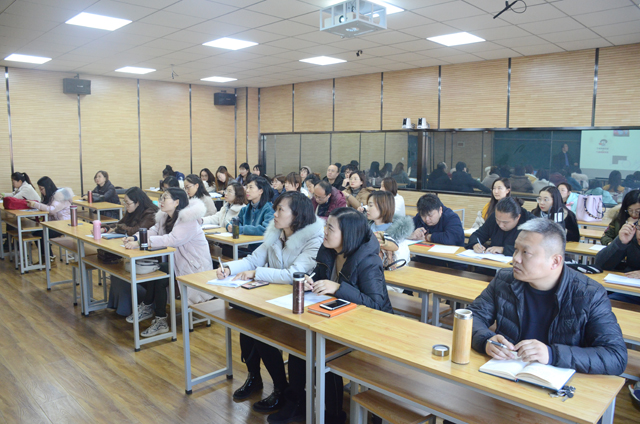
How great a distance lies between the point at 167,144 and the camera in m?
11.2

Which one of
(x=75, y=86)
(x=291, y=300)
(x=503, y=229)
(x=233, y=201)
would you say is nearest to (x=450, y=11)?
(x=503, y=229)

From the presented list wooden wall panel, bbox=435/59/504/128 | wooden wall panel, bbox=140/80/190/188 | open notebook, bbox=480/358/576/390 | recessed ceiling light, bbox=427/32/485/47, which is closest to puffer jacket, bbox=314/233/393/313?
open notebook, bbox=480/358/576/390

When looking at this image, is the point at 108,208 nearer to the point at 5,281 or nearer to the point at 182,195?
the point at 5,281

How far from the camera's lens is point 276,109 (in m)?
11.7

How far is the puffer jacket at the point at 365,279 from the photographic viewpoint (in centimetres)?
260

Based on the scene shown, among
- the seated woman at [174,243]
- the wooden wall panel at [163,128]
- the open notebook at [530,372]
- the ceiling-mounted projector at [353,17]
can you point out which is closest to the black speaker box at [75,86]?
the wooden wall panel at [163,128]

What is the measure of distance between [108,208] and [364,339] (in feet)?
21.4

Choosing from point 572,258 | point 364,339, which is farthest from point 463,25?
point 364,339

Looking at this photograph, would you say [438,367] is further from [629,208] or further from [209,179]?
[209,179]

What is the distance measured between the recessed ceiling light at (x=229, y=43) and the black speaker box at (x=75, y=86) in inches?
163

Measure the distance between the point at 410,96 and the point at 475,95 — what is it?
4.37ft

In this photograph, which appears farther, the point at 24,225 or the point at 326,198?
the point at 24,225

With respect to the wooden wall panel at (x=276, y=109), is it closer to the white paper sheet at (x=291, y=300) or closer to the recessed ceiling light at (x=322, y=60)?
the recessed ceiling light at (x=322, y=60)

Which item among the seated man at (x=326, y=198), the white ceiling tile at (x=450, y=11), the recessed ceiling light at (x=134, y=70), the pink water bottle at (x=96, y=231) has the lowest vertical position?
the pink water bottle at (x=96, y=231)
